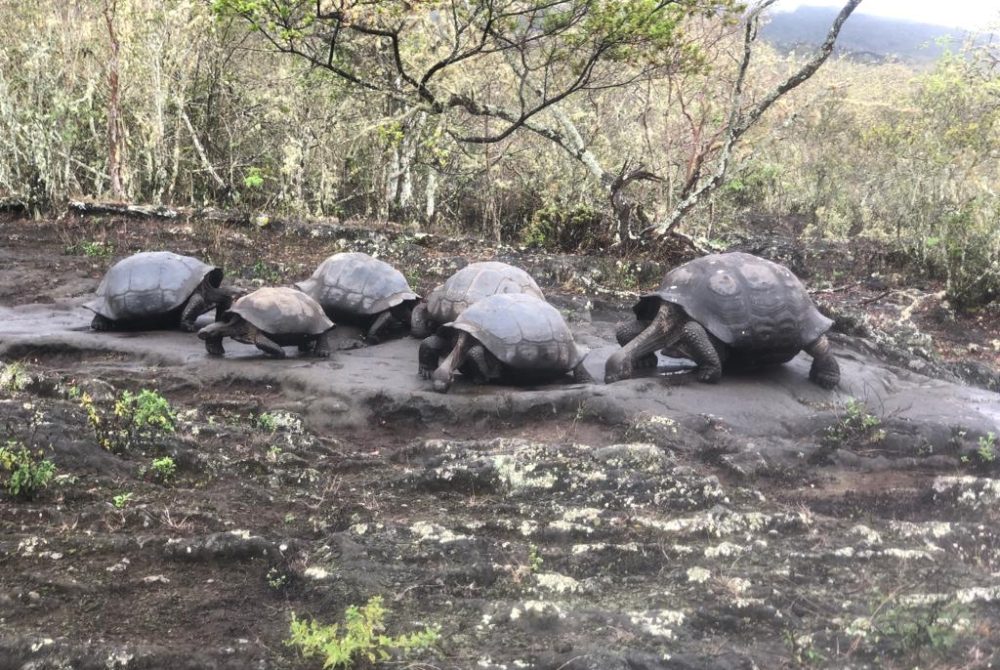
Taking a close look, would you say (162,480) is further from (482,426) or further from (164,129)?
(164,129)

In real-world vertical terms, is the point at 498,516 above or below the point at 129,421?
below

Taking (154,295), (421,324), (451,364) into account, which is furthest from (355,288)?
(451,364)

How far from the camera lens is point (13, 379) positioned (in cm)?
539

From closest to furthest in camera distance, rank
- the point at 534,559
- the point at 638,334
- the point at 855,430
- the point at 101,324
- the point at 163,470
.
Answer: the point at 534,559, the point at 163,470, the point at 855,430, the point at 638,334, the point at 101,324

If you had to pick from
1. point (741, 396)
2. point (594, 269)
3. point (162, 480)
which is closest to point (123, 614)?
point (162, 480)

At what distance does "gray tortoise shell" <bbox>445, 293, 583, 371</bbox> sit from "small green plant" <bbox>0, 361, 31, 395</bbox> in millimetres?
3122

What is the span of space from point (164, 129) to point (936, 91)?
1569 centimetres

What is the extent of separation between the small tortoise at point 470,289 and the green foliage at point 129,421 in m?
2.88

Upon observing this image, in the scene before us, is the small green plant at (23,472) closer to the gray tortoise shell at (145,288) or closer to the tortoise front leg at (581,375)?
the gray tortoise shell at (145,288)

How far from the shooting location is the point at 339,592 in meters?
3.40

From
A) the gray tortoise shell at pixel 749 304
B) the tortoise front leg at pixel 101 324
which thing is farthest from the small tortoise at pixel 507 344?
the tortoise front leg at pixel 101 324

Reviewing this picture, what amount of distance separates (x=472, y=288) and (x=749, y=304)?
256 centimetres

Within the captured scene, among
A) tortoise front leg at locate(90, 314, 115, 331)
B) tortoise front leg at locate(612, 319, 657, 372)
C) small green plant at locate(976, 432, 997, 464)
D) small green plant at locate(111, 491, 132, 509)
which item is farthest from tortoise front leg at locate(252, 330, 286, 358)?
small green plant at locate(976, 432, 997, 464)

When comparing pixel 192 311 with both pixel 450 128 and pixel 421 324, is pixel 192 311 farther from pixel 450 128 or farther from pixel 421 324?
pixel 450 128
